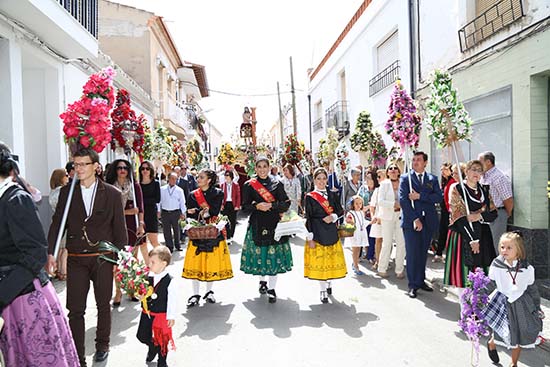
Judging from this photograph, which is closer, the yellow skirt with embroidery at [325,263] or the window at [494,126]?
the yellow skirt with embroidery at [325,263]

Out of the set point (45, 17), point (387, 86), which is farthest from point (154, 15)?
point (45, 17)

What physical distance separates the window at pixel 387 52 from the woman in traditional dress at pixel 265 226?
911 centimetres

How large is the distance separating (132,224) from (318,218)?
272cm

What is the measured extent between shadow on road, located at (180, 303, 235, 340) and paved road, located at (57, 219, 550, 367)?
11 millimetres

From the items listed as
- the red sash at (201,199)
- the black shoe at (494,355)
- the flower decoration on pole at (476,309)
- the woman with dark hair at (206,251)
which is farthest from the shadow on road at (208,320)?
the black shoe at (494,355)

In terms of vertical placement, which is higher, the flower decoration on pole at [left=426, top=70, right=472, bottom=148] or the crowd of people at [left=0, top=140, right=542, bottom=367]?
the flower decoration on pole at [left=426, top=70, right=472, bottom=148]

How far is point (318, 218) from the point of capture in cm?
644

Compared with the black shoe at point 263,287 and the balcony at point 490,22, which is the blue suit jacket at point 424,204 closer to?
the black shoe at point 263,287

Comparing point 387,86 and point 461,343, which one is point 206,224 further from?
point 387,86

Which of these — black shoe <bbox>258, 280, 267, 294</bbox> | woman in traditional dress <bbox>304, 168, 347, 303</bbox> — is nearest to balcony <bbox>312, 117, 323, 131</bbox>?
woman in traditional dress <bbox>304, 168, 347, 303</bbox>

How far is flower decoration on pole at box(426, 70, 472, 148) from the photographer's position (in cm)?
597

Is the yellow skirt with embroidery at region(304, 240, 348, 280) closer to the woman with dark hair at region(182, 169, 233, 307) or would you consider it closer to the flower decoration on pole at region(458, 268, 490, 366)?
the woman with dark hair at region(182, 169, 233, 307)

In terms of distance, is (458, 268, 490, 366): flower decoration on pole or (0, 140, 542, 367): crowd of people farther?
(458, 268, 490, 366): flower decoration on pole

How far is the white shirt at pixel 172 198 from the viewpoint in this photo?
9875 millimetres
